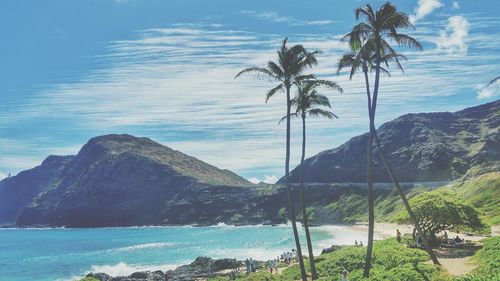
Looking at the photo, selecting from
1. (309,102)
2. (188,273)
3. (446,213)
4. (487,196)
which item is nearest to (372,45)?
(309,102)

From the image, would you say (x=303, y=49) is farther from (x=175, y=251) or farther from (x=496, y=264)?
(x=175, y=251)

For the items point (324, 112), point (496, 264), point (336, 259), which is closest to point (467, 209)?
point (336, 259)

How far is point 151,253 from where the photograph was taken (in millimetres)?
110375

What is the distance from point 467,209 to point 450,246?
377cm

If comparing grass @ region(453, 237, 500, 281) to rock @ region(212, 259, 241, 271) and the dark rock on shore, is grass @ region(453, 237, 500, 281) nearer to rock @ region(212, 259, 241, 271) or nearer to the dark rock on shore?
the dark rock on shore

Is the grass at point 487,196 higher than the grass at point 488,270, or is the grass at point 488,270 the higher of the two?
the grass at point 487,196

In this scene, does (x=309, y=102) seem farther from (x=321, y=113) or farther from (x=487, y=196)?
(x=487, y=196)

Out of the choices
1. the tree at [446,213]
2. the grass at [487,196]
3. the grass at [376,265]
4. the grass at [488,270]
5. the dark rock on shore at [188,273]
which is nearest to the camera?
the grass at [488,270]

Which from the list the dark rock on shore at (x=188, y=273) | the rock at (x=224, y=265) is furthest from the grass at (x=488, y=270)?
the rock at (x=224, y=265)

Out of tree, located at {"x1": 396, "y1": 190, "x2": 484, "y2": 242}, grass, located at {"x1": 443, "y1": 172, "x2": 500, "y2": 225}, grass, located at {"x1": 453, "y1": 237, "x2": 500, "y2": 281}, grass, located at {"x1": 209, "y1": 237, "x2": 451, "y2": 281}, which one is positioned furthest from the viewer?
grass, located at {"x1": 443, "y1": 172, "x2": 500, "y2": 225}

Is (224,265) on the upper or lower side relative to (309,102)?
lower

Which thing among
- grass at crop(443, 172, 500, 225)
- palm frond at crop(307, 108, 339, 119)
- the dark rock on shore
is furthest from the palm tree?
grass at crop(443, 172, 500, 225)

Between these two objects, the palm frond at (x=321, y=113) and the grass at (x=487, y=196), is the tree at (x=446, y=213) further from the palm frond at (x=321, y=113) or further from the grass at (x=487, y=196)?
the grass at (x=487, y=196)

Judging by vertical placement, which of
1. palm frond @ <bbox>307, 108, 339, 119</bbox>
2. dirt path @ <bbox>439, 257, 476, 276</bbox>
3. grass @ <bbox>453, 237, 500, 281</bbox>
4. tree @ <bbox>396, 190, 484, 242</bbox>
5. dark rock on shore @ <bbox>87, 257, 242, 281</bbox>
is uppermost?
palm frond @ <bbox>307, 108, 339, 119</bbox>
